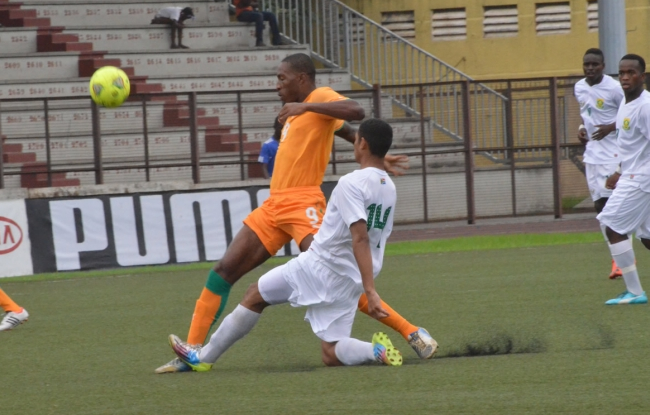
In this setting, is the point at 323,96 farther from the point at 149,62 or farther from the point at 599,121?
the point at 149,62

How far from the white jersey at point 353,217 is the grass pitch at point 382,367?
0.65 metres

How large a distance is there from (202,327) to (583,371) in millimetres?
2407

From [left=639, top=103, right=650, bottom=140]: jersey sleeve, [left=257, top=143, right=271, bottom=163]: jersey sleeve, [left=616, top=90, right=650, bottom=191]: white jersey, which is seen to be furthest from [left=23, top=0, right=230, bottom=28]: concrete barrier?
[left=639, top=103, right=650, bottom=140]: jersey sleeve

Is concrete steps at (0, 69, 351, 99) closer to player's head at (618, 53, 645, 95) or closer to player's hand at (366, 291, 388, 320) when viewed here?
player's head at (618, 53, 645, 95)

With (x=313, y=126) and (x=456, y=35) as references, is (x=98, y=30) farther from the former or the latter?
(x=313, y=126)

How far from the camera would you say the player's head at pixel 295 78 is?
24.6ft

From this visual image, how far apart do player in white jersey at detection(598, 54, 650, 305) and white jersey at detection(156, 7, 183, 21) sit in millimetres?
15632

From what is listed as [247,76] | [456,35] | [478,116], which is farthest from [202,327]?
[456,35]

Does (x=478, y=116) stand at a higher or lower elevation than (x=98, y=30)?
lower

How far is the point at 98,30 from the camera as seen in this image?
2362 centimetres

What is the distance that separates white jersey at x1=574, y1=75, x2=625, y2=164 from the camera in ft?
37.2

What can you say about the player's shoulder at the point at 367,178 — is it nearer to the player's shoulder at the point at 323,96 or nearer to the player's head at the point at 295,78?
the player's shoulder at the point at 323,96

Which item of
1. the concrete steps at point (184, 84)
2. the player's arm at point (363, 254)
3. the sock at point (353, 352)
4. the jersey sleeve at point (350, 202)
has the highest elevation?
the concrete steps at point (184, 84)

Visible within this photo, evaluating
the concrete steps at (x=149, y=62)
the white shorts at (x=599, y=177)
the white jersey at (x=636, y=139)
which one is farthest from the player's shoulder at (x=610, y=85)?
the concrete steps at (x=149, y=62)
